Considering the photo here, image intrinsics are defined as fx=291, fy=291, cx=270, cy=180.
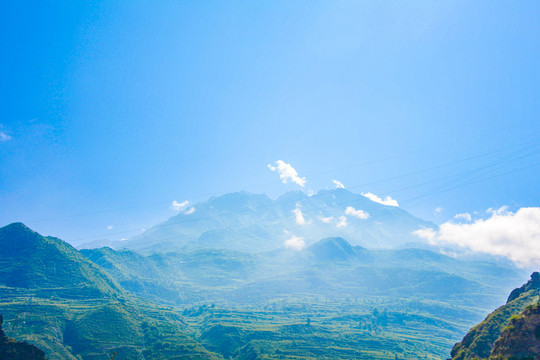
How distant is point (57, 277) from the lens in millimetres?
174000

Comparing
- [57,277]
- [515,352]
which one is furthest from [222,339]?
[515,352]

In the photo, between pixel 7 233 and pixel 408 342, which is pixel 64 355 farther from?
pixel 408 342

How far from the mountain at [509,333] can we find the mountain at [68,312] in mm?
93049

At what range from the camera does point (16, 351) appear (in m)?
56.6

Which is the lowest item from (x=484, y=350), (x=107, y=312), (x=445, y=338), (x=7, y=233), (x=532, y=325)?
(x=445, y=338)

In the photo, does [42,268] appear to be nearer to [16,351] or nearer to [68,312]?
[68,312]

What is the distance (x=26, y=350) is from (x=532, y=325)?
9251 centimetres

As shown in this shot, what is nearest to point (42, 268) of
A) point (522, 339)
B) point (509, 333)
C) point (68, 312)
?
point (68, 312)

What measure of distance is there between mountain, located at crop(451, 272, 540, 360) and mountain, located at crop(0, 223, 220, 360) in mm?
93049

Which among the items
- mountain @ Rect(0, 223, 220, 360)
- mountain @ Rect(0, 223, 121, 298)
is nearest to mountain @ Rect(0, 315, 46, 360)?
mountain @ Rect(0, 223, 220, 360)

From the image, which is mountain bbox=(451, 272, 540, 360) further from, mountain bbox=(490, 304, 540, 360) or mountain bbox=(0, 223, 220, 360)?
mountain bbox=(0, 223, 220, 360)

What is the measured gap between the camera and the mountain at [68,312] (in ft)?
352

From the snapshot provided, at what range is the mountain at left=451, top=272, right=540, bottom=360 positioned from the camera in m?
47.7

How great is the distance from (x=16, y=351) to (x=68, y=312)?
83074 millimetres
